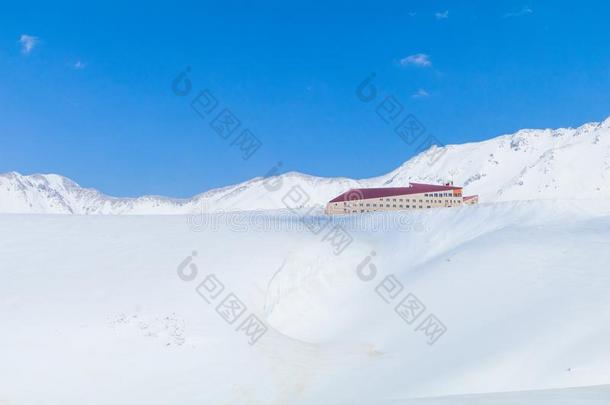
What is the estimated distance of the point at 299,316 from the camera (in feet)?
76.9

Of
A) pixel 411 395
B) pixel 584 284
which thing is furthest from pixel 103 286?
pixel 584 284

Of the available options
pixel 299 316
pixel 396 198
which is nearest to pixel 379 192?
pixel 396 198

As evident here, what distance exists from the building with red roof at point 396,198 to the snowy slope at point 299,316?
42242mm

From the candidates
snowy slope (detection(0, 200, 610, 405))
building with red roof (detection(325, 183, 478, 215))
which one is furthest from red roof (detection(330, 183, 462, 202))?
snowy slope (detection(0, 200, 610, 405))

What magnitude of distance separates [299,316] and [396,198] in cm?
5699

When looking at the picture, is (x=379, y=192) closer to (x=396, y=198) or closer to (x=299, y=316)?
(x=396, y=198)

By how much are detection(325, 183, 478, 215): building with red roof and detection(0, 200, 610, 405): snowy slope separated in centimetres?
4224

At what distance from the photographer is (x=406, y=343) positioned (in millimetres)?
Result: 17234

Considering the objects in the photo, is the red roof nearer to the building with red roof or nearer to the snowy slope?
the building with red roof

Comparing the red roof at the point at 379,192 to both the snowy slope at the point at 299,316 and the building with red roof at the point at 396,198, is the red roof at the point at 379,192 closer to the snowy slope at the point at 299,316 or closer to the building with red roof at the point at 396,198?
the building with red roof at the point at 396,198

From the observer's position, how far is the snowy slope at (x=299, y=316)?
13.4m

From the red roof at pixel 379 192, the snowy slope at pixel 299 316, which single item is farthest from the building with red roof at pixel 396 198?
the snowy slope at pixel 299 316

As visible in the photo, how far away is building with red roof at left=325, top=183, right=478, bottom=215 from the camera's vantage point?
7175 cm

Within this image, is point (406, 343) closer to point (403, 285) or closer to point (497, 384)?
point (497, 384)
